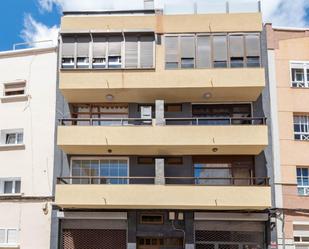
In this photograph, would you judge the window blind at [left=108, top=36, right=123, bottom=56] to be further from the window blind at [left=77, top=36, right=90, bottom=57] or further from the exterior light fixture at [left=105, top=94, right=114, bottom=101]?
the exterior light fixture at [left=105, top=94, right=114, bottom=101]

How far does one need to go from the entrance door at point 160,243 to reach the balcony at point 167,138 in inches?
144

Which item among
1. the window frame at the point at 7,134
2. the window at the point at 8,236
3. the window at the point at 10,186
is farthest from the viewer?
the window frame at the point at 7,134

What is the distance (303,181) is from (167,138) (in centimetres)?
604

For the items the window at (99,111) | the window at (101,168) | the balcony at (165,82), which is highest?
the balcony at (165,82)

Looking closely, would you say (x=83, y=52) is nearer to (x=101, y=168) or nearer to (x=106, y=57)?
(x=106, y=57)

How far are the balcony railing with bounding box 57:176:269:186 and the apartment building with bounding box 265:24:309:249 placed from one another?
1.26 meters

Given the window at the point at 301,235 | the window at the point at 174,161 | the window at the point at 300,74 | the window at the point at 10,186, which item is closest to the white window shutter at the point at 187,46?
the window at the point at 174,161

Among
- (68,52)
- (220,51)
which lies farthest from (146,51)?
(68,52)

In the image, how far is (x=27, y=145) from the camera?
→ 2295 centimetres

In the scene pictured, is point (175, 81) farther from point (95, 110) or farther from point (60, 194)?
point (60, 194)

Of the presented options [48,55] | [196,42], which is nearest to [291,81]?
[196,42]

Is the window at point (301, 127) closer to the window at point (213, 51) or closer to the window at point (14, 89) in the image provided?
the window at point (213, 51)

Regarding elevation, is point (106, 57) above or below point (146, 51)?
below

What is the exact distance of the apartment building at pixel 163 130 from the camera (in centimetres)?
2097
